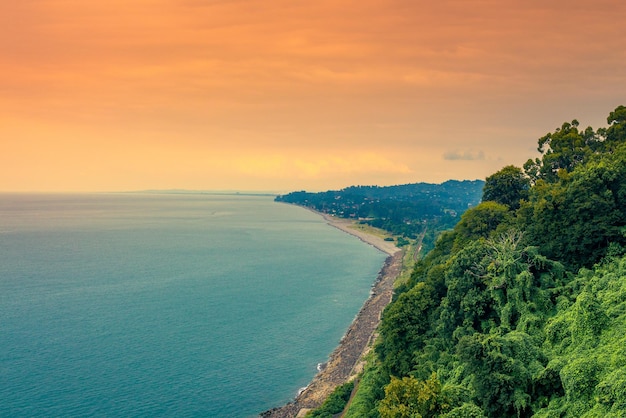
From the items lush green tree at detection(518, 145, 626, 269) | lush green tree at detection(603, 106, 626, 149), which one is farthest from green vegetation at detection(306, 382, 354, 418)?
lush green tree at detection(603, 106, 626, 149)

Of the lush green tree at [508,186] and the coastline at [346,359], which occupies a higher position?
the lush green tree at [508,186]

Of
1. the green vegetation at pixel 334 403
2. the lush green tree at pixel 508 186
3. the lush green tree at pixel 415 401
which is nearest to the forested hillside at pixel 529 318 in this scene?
the lush green tree at pixel 415 401

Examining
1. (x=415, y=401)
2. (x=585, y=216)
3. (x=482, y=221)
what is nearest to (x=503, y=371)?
(x=415, y=401)

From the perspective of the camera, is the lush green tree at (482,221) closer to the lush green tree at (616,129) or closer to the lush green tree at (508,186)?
the lush green tree at (508,186)

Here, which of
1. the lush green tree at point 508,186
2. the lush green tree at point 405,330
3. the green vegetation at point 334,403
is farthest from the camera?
the lush green tree at point 508,186

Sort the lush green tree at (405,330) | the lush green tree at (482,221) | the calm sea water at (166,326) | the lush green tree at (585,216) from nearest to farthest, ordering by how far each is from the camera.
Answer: the lush green tree at (585,216), the lush green tree at (405,330), the calm sea water at (166,326), the lush green tree at (482,221)

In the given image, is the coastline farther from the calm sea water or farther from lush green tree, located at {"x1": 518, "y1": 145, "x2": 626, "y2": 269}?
lush green tree, located at {"x1": 518, "y1": 145, "x2": 626, "y2": 269}

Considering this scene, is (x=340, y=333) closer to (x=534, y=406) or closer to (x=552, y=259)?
(x=552, y=259)
